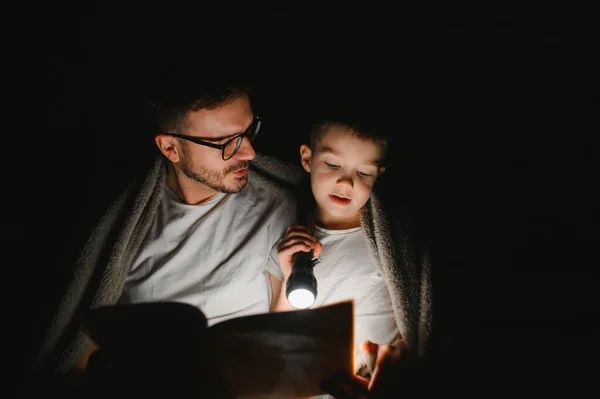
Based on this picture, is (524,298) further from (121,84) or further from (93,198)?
(121,84)

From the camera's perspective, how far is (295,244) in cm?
142

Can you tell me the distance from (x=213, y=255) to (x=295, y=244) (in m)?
0.45

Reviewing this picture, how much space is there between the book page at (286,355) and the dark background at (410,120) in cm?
47

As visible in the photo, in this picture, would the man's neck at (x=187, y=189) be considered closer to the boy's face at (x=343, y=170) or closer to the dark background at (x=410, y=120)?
the dark background at (x=410, y=120)

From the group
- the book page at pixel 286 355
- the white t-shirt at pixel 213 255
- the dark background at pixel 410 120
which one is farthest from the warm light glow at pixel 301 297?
the dark background at pixel 410 120

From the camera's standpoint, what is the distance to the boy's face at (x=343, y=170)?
1.40 m

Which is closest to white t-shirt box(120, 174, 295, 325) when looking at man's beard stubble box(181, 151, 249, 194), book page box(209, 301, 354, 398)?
man's beard stubble box(181, 151, 249, 194)

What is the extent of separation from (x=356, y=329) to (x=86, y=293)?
1.10 metres

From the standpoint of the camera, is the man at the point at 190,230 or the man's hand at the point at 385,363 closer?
the man's hand at the point at 385,363

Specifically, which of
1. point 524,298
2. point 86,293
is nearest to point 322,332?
point 524,298

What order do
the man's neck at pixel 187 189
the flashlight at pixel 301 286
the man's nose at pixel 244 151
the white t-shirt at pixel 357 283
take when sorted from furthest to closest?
the man's neck at pixel 187 189, the man's nose at pixel 244 151, the white t-shirt at pixel 357 283, the flashlight at pixel 301 286

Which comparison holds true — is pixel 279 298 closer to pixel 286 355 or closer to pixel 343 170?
pixel 286 355

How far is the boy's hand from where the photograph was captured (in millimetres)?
1411

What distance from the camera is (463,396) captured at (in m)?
1.36
